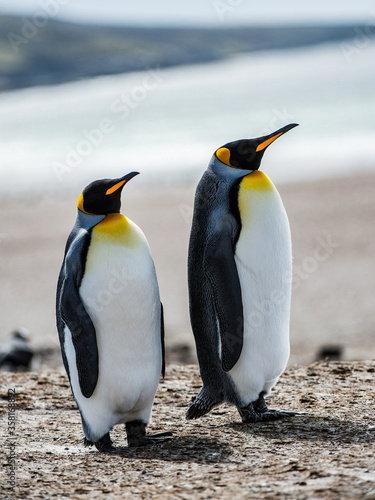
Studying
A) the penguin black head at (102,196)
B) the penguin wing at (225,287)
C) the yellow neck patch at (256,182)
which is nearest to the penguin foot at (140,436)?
the penguin wing at (225,287)

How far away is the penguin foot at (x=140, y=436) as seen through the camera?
3.78m

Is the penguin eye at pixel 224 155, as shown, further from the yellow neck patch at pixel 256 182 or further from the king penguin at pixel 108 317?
the king penguin at pixel 108 317

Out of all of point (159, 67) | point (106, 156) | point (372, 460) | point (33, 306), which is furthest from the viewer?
point (159, 67)

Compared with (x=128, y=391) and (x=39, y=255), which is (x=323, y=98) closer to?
(x=39, y=255)

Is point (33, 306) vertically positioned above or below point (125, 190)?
below

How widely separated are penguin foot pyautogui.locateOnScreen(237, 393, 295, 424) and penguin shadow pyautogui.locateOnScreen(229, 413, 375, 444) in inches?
1.6

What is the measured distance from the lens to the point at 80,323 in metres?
3.60

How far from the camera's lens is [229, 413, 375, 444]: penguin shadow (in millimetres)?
3541

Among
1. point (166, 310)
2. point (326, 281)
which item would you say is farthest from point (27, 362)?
point (326, 281)

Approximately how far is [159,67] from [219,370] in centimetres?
7145

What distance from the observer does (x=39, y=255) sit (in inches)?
466

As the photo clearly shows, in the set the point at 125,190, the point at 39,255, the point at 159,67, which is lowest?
the point at 39,255

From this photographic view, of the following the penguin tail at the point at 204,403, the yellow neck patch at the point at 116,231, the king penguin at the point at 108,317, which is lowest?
the penguin tail at the point at 204,403

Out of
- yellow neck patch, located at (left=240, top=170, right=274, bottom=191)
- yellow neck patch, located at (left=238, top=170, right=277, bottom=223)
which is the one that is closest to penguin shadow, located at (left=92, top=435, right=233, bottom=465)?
yellow neck patch, located at (left=238, top=170, right=277, bottom=223)
